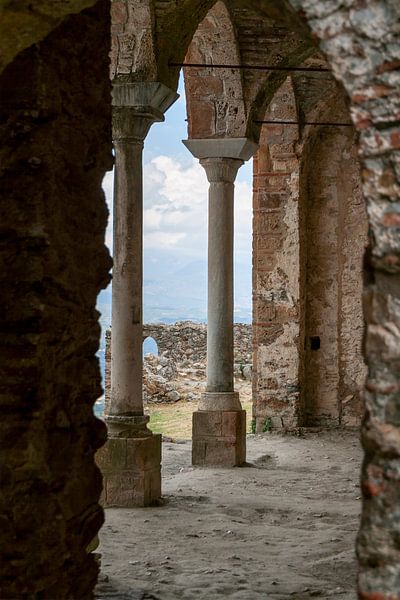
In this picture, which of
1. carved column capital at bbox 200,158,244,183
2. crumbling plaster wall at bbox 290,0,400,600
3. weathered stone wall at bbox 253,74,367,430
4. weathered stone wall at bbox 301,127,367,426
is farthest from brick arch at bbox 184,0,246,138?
crumbling plaster wall at bbox 290,0,400,600

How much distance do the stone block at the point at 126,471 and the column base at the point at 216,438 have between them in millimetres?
2281

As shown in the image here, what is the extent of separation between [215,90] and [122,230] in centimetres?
283

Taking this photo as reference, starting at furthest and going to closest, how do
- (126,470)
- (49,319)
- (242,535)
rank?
(126,470), (242,535), (49,319)

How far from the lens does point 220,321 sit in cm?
1053

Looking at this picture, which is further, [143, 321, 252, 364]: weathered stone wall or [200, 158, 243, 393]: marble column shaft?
[143, 321, 252, 364]: weathered stone wall

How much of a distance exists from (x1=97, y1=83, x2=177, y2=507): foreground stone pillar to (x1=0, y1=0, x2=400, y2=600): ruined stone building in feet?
0.05

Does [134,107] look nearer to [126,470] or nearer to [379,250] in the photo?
[126,470]

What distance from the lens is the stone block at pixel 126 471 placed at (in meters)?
7.94

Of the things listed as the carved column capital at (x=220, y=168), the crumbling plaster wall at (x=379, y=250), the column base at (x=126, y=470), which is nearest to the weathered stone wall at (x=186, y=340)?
the carved column capital at (x=220, y=168)

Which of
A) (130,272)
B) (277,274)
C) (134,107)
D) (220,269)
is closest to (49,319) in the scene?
(130,272)

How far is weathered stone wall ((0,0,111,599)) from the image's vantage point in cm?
409

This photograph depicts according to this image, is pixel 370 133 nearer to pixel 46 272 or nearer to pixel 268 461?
pixel 46 272

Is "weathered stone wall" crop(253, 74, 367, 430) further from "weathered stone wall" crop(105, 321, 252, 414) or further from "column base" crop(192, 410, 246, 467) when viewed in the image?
"weathered stone wall" crop(105, 321, 252, 414)

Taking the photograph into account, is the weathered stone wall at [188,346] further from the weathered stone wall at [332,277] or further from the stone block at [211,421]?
A: the stone block at [211,421]
